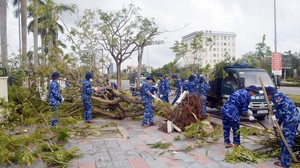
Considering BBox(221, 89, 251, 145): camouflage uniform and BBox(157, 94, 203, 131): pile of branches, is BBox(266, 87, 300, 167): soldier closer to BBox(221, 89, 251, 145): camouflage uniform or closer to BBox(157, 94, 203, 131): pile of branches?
BBox(221, 89, 251, 145): camouflage uniform

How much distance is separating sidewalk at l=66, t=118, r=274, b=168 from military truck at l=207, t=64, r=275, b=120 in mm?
3212

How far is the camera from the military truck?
9852mm

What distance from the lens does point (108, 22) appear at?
16672 mm

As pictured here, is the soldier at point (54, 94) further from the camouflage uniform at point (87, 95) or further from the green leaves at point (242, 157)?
the green leaves at point (242, 157)

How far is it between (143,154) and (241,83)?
599 cm

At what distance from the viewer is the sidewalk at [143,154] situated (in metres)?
5.26

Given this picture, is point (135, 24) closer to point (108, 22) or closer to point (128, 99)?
point (108, 22)

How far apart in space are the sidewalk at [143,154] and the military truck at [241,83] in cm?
321

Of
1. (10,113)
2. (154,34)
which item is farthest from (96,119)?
(154,34)

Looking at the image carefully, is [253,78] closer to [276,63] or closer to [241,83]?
[241,83]

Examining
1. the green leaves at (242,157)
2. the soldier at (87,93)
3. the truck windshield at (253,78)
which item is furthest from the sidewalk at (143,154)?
the truck windshield at (253,78)

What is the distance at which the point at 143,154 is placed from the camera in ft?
19.4

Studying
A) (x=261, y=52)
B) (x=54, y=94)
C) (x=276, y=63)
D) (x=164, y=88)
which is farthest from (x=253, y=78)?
(x=261, y=52)

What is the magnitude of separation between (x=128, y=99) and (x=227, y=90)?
3.98 metres
